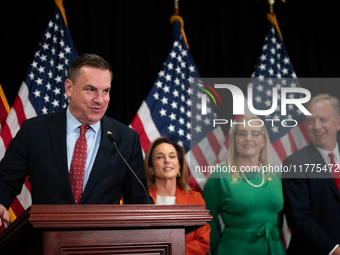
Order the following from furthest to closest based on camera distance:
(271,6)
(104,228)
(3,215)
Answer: (271,6) → (3,215) → (104,228)

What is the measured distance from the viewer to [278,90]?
4.12 metres

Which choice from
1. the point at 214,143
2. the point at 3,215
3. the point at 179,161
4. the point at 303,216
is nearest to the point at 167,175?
the point at 179,161

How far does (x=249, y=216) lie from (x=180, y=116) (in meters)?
1.17

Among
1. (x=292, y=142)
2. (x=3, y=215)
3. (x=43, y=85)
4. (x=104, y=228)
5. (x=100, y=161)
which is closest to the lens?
(x=104, y=228)

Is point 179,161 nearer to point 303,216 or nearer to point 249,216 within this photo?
point 249,216

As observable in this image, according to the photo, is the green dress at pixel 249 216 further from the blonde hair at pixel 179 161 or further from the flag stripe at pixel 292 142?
the flag stripe at pixel 292 142

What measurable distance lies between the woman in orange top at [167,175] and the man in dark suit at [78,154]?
4.41 feet

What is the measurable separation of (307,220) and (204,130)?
1.26 meters

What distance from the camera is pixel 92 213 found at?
4.04ft

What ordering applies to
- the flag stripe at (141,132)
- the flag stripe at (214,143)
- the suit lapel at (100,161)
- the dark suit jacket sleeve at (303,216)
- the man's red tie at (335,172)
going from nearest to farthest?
1. the suit lapel at (100,161)
2. the dark suit jacket sleeve at (303,216)
3. the man's red tie at (335,172)
4. the flag stripe at (141,132)
5. the flag stripe at (214,143)

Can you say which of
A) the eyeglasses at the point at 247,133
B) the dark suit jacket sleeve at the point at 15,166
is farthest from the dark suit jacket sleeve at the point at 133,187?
the eyeglasses at the point at 247,133

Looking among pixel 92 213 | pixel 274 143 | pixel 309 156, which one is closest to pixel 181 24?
pixel 274 143

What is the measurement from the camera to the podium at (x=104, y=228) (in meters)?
1.18

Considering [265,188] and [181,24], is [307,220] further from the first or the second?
[181,24]
